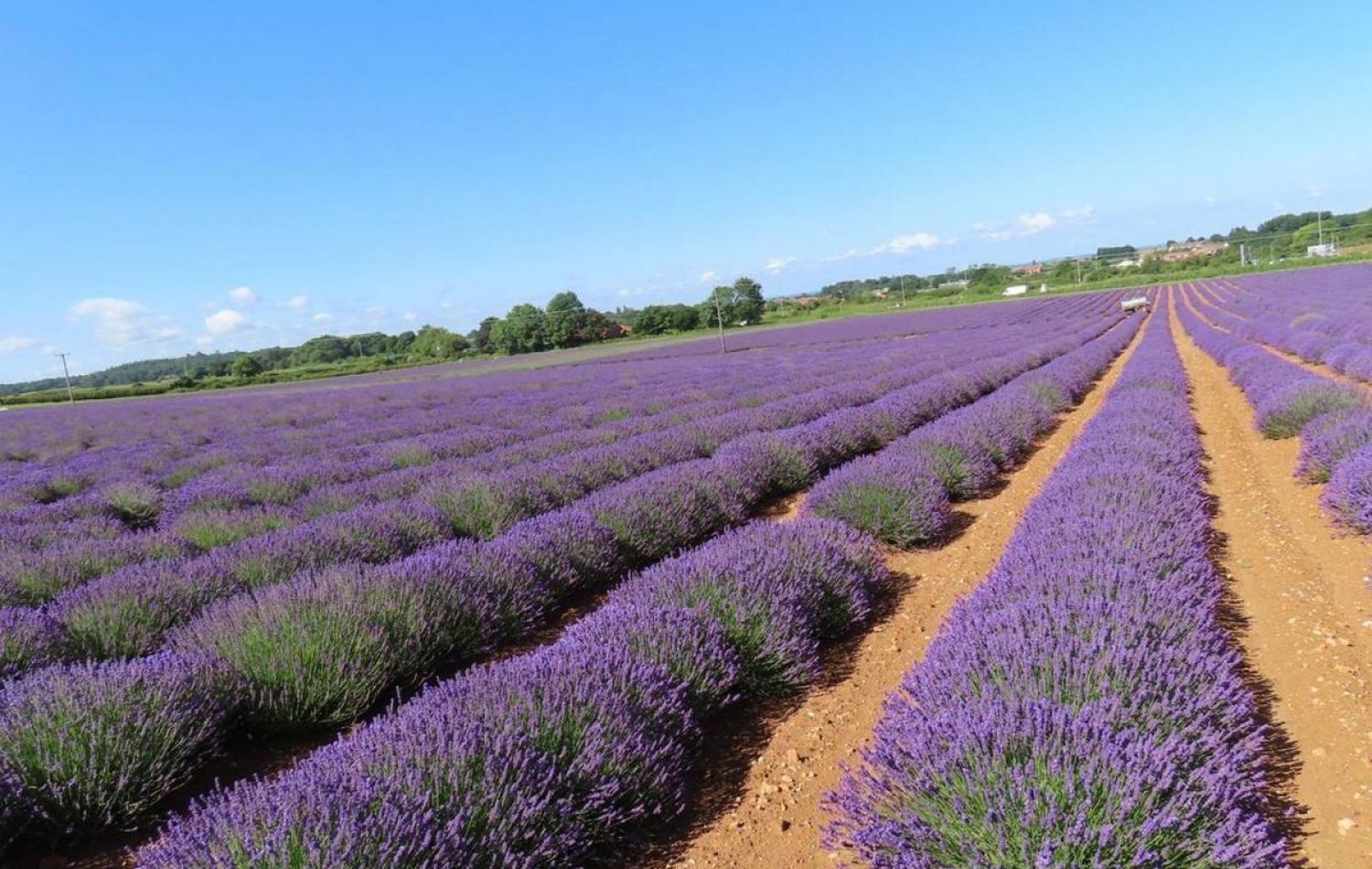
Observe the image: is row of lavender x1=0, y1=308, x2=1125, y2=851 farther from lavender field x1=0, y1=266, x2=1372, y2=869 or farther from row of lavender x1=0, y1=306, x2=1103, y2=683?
row of lavender x1=0, y1=306, x2=1103, y2=683

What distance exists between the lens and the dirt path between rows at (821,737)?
231cm

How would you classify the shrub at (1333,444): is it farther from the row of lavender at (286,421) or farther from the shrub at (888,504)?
the row of lavender at (286,421)

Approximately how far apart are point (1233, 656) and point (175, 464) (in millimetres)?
11705

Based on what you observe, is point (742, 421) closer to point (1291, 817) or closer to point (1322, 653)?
point (1322, 653)

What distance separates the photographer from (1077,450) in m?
6.12

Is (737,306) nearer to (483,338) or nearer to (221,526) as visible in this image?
(483,338)

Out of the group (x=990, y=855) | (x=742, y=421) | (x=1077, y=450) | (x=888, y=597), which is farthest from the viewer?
(x=742, y=421)

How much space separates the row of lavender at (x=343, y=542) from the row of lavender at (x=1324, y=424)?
3.88 metres

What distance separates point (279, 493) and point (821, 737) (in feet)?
21.2

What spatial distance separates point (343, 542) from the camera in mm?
4867

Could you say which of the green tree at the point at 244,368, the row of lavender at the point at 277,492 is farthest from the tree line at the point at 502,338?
the row of lavender at the point at 277,492

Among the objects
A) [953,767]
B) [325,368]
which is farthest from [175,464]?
[325,368]

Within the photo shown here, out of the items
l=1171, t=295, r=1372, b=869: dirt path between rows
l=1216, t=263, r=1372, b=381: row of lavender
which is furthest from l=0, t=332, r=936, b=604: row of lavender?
l=1216, t=263, r=1372, b=381: row of lavender

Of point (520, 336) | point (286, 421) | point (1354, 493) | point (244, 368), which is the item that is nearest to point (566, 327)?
point (520, 336)
